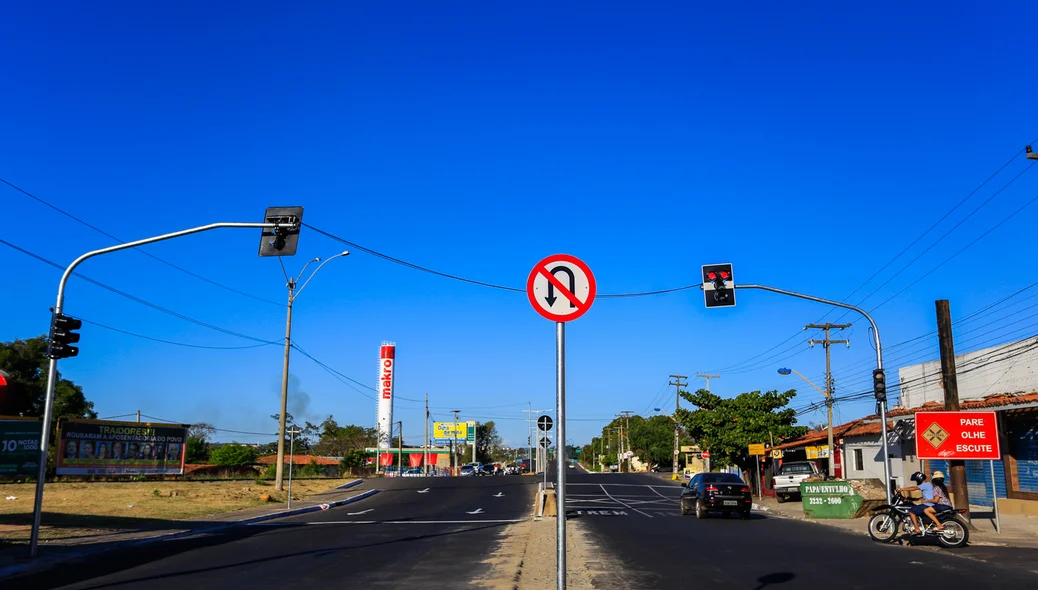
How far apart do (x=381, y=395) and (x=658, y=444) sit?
1523 inches

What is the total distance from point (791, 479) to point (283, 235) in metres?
31.1

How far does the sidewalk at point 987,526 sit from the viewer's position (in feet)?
57.1

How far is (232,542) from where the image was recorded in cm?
1823

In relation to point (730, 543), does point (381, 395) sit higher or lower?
higher

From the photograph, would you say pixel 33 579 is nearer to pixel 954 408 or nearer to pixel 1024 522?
pixel 954 408

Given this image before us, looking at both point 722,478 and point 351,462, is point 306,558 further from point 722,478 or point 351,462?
point 351,462

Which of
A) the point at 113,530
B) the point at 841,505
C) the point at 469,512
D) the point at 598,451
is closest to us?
the point at 113,530

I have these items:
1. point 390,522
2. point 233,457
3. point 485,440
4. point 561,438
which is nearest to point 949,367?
point 390,522

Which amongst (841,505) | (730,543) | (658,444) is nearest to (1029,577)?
(730,543)

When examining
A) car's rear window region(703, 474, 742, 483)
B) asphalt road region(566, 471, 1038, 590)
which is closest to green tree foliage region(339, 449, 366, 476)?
car's rear window region(703, 474, 742, 483)

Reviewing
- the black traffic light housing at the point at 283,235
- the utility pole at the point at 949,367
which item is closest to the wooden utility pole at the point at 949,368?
the utility pole at the point at 949,367

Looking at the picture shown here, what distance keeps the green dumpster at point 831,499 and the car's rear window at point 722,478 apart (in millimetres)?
2349

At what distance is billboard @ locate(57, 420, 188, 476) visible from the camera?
151 feet

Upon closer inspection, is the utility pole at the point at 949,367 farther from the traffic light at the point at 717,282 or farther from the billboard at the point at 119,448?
the billboard at the point at 119,448
